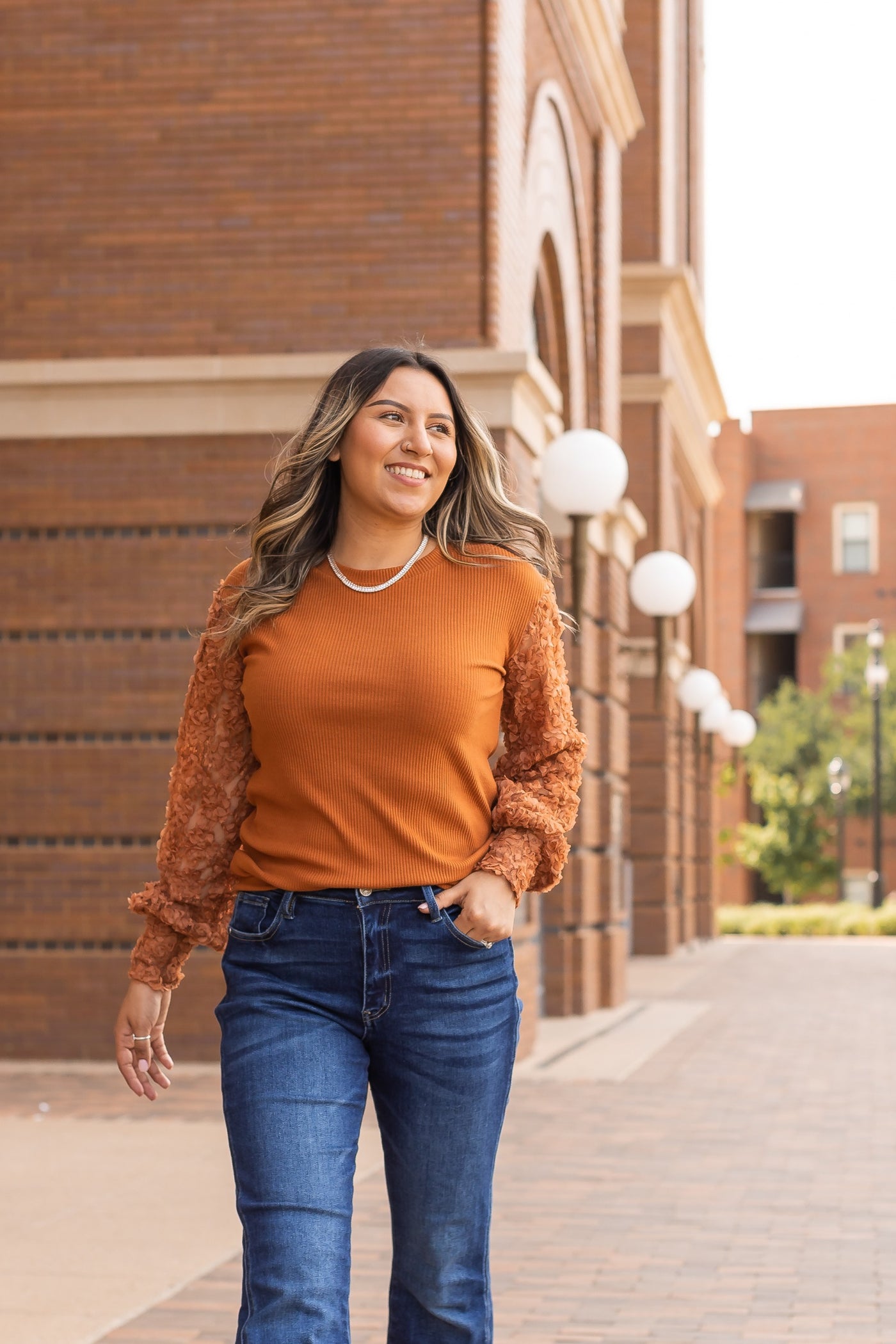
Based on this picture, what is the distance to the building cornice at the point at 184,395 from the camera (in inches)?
423

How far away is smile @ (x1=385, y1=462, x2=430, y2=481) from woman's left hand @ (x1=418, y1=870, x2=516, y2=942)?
0.64 metres

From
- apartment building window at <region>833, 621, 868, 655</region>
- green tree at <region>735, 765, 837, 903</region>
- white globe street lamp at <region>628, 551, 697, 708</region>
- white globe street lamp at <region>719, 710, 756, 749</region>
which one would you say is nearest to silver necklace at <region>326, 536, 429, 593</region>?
white globe street lamp at <region>628, 551, 697, 708</region>

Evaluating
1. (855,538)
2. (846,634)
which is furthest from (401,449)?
(855,538)

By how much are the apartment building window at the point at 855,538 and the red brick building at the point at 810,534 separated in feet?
0.08

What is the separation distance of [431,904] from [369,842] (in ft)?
0.44

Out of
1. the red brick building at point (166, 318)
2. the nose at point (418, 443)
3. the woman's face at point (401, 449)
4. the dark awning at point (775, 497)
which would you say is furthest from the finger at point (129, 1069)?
the dark awning at point (775, 497)

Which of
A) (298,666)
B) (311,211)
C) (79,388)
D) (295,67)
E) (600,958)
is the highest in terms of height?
(295,67)

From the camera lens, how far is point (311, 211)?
11016 millimetres

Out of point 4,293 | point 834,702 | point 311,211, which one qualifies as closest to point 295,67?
point 311,211

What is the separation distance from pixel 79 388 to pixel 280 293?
124cm

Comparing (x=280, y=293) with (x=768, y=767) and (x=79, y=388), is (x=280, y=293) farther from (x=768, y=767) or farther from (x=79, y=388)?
(x=768, y=767)

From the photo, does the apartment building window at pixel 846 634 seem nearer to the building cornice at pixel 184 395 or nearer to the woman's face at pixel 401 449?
the building cornice at pixel 184 395

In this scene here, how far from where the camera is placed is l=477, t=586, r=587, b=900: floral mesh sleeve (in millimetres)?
3076

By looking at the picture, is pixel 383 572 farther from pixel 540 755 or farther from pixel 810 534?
pixel 810 534
